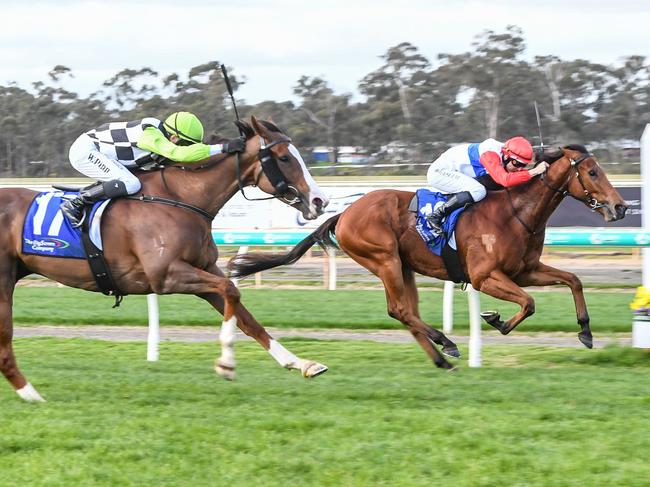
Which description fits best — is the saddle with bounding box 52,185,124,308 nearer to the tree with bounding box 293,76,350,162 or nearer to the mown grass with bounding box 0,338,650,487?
the mown grass with bounding box 0,338,650,487

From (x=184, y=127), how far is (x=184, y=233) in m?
0.79

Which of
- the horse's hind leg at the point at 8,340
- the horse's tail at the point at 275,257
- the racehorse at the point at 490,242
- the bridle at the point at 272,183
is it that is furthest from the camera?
the horse's tail at the point at 275,257

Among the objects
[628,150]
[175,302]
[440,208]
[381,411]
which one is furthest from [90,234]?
[628,150]

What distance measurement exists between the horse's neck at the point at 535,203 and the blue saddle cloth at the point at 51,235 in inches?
127

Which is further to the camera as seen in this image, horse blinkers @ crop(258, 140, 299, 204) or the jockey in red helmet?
the jockey in red helmet

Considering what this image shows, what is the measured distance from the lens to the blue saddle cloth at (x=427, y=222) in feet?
26.7

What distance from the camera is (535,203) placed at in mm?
7984

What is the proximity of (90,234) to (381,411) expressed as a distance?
2.26 m

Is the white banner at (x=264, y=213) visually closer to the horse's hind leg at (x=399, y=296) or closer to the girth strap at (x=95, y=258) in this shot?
the horse's hind leg at (x=399, y=296)

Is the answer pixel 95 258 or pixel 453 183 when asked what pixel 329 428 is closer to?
pixel 95 258

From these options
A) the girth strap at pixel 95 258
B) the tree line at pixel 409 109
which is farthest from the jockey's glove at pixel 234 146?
the tree line at pixel 409 109

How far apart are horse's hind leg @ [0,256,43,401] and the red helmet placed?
12.6ft

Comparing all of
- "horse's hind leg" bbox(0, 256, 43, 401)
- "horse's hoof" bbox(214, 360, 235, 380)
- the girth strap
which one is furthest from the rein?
"horse's hoof" bbox(214, 360, 235, 380)

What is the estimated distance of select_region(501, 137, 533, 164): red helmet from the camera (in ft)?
26.5
